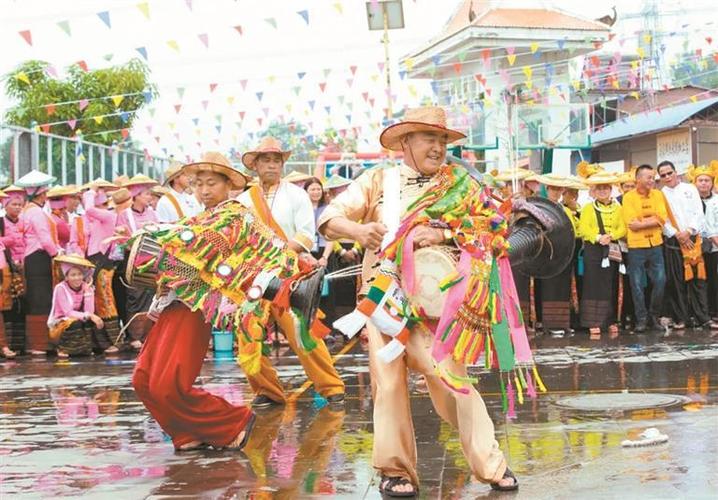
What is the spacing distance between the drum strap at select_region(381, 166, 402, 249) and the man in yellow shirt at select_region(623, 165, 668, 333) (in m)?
8.94

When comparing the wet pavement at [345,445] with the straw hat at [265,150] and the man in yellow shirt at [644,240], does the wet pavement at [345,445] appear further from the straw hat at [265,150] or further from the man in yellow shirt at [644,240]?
the man in yellow shirt at [644,240]

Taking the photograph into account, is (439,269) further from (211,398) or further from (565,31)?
(565,31)

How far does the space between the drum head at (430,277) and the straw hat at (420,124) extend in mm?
668

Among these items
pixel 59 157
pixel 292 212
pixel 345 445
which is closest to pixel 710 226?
pixel 292 212

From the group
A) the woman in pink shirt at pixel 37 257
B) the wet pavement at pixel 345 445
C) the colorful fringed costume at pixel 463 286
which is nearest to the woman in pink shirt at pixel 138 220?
the woman in pink shirt at pixel 37 257

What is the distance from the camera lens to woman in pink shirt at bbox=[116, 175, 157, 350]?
14.6m

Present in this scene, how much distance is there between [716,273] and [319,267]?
9.51 metres

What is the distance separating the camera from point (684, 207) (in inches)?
603

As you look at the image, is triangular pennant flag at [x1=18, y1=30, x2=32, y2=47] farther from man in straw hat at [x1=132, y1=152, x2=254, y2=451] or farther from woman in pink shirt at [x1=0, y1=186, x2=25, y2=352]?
man in straw hat at [x1=132, y1=152, x2=254, y2=451]

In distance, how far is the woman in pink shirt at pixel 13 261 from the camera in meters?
14.4

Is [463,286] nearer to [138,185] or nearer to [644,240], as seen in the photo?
[138,185]

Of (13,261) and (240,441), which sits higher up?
(13,261)

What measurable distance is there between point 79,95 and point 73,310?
19.8 meters

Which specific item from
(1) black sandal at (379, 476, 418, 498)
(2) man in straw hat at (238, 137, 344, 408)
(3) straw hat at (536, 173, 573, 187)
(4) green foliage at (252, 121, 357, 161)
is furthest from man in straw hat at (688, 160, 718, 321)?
(4) green foliage at (252, 121, 357, 161)
